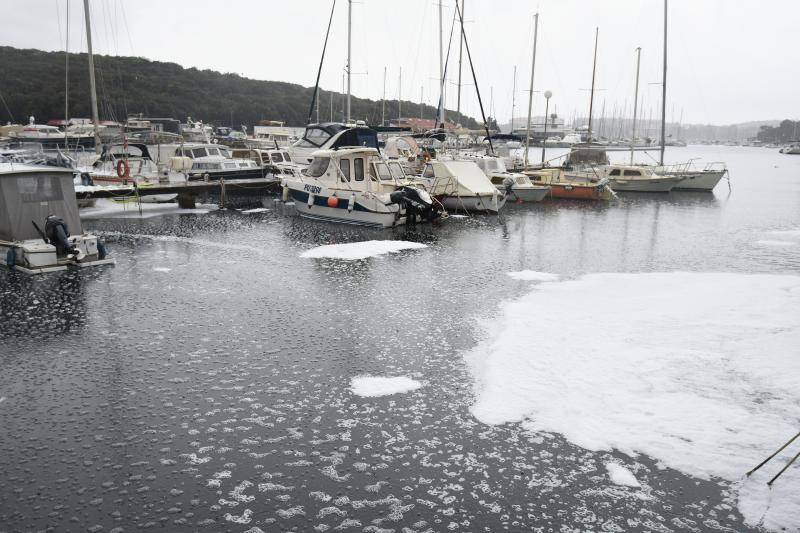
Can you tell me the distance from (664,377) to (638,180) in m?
33.7

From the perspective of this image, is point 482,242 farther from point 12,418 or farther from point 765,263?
point 12,418

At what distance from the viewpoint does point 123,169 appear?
89.4ft

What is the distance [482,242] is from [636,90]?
40869 mm

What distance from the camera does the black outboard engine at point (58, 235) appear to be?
14.5 metres

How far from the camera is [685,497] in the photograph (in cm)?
595

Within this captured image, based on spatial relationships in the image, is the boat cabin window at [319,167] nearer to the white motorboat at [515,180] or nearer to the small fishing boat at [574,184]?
the white motorboat at [515,180]

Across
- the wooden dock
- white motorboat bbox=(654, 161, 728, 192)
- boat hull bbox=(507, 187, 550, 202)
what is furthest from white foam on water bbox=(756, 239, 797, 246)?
the wooden dock

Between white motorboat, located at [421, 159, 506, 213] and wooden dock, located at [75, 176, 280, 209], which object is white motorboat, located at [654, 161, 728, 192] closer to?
white motorboat, located at [421, 159, 506, 213]

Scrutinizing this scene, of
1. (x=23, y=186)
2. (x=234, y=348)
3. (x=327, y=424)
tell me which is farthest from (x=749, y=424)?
(x=23, y=186)

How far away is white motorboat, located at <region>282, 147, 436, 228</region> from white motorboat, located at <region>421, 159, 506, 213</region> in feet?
11.4

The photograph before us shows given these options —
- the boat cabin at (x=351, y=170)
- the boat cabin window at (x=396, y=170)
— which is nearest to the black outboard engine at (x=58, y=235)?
the boat cabin at (x=351, y=170)

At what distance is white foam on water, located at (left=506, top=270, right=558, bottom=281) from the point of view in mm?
14953

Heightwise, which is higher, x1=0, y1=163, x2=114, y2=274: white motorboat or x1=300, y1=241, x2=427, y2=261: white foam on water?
x1=0, y1=163, x2=114, y2=274: white motorboat

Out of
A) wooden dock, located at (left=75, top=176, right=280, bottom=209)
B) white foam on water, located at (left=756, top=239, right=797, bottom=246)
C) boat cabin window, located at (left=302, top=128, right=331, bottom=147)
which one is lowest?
white foam on water, located at (left=756, top=239, right=797, bottom=246)
